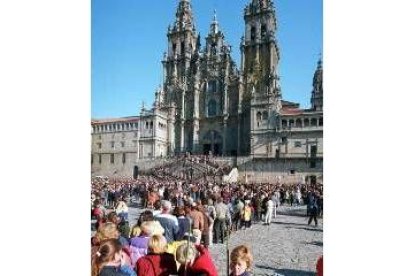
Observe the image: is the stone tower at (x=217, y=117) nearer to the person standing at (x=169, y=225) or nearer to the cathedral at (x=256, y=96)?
the cathedral at (x=256, y=96)

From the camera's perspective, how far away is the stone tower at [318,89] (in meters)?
3.25

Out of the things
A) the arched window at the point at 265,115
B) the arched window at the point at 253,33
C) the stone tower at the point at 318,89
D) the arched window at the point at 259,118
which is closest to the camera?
the stone tower at the point at 318,89

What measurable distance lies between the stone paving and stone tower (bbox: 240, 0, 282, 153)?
1.15 meters

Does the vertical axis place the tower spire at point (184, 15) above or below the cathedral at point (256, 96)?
above

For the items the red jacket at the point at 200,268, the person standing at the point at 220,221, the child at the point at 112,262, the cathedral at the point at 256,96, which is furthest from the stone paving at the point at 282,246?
the child at the point at 112,262

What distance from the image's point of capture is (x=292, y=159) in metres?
4.90

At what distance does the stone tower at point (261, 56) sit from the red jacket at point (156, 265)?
1.68 metres

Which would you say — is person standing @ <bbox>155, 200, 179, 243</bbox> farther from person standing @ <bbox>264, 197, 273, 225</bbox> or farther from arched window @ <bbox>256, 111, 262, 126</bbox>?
arched window @ <bbox>256, 111, 262, 126</bbox>

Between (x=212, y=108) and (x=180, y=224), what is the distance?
40.1ft

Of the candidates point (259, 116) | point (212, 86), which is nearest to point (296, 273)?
point (259, 116)

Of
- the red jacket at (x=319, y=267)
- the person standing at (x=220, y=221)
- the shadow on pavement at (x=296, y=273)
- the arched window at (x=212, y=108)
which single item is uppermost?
the arched window at (x=212, y=108)
